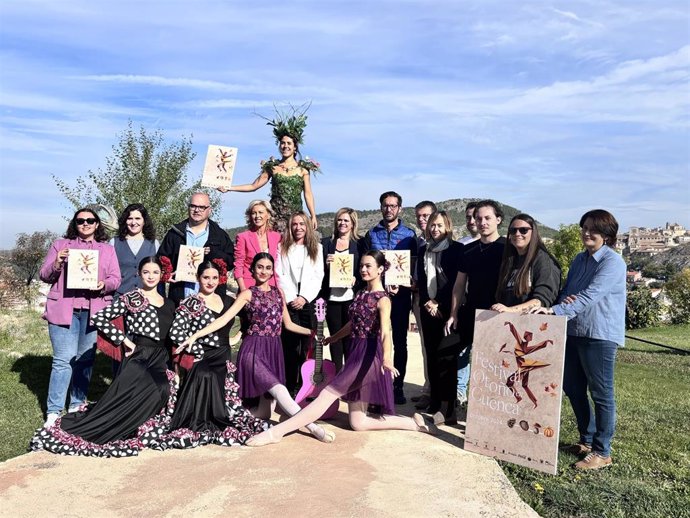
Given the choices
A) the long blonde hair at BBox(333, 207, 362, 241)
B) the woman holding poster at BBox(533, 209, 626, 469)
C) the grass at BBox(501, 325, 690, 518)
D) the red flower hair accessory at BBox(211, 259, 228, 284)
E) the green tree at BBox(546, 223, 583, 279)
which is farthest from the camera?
the green tree at BBox(546, 223, 583, 279)

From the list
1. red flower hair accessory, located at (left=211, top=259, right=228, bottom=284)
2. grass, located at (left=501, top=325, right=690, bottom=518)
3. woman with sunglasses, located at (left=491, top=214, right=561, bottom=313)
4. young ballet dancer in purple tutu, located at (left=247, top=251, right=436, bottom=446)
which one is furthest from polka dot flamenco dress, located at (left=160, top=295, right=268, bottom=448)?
woman with sunglasses, located at (left=491, top=214, right=561, bottom=313)

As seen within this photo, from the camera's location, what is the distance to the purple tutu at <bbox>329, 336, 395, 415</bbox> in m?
5.55

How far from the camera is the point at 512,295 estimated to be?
521 centimetres

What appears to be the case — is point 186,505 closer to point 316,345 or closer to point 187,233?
point 316,345

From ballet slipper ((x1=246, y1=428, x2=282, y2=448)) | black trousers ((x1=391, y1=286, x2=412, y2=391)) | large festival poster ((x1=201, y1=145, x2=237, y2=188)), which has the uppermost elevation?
large festival poster ((x1=201, y1=145, x2=237, y2=188))

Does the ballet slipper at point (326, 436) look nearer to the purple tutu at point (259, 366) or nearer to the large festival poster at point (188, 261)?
the purple tutu at point (259, 366)

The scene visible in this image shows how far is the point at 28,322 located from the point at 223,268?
352 inches

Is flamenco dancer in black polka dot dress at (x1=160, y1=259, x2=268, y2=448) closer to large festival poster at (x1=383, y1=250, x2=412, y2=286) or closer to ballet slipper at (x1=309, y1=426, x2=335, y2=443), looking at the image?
ballet slipper at (x1=309, y1=426, x2=335, y2=443)

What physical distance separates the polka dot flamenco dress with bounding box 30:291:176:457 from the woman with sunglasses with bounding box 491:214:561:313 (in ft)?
10.1

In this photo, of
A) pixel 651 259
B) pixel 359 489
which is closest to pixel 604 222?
pixel 359 489

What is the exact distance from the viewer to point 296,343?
6539mm

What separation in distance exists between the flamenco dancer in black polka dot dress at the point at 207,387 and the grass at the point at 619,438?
1.48 m

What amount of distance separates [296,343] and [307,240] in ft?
3.78

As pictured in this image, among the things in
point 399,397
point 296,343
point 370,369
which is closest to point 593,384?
point 370,369
